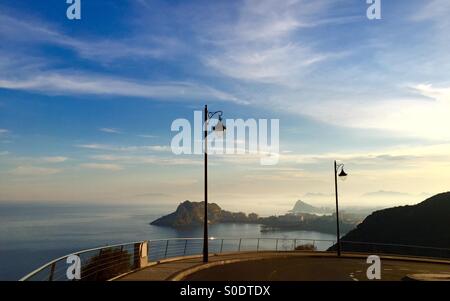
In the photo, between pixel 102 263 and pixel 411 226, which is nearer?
pixel 102 263

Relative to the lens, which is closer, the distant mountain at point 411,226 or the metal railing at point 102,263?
the metal railing at point 102,263

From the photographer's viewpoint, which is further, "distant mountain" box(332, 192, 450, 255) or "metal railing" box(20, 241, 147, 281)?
"distant mountain" box(332, 192, 450, 255)

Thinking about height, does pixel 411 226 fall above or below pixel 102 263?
below

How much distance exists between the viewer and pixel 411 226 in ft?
500

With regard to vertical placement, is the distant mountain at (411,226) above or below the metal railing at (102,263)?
below

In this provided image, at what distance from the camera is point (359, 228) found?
559 ft

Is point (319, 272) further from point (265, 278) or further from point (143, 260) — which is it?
point (143, 260)

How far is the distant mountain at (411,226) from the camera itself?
137125 mm

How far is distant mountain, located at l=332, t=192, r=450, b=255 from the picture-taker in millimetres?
137125

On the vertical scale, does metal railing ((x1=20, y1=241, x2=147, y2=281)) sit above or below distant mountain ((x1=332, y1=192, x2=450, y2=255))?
above
